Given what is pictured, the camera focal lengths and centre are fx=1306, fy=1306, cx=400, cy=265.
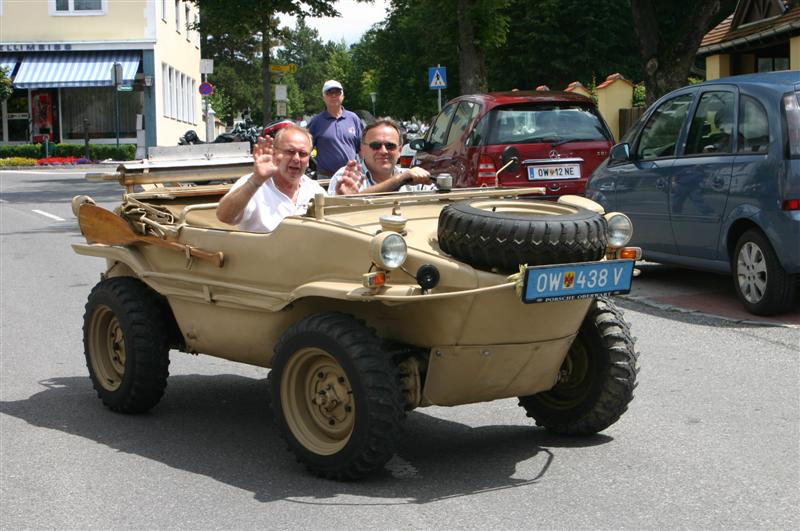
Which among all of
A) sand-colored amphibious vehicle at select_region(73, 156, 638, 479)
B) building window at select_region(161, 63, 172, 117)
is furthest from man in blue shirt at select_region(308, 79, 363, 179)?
building window at select_region(161, 63, 172, 117)

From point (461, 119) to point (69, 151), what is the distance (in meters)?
36.1

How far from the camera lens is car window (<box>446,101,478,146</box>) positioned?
48.1 ft

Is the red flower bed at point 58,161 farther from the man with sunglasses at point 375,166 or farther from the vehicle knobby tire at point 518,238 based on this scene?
the vehicle knobby tire at point 518,238

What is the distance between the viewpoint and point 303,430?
5.66 meters

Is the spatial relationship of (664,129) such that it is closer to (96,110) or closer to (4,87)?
(4,87)

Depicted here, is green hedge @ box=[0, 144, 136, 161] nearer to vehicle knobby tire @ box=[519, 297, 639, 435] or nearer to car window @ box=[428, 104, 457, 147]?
car window @ box=[428, 104, 457, 147]

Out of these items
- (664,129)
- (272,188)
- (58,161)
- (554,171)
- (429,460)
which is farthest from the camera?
(58,161)

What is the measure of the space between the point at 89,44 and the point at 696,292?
41881 mm

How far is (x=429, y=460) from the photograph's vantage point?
594 centimetres

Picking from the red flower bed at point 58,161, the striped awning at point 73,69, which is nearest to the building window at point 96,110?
the striped awning at point 73,69

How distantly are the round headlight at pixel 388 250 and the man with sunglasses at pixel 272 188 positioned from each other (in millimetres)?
1207

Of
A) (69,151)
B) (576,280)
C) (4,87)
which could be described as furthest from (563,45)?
(576,280)

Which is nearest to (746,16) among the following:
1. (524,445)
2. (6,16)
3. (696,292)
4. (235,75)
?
(696,292)

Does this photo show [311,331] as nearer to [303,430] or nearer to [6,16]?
[303,430]
